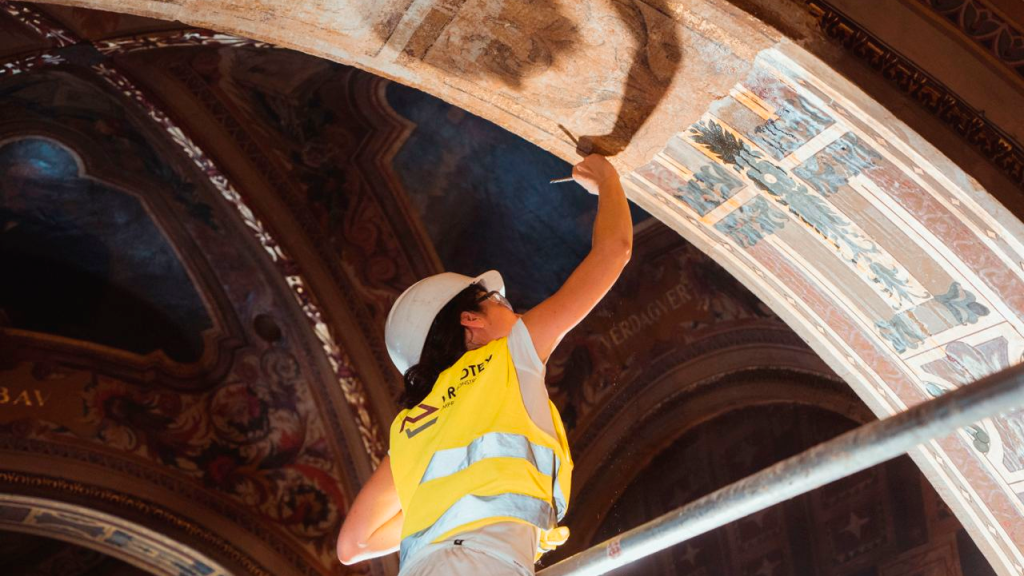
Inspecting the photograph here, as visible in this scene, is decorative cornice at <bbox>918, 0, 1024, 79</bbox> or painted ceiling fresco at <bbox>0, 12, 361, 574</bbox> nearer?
decorative cornice at <bbox>918, 0, 1024, 79</bbox>

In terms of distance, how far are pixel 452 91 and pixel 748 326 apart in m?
5.60

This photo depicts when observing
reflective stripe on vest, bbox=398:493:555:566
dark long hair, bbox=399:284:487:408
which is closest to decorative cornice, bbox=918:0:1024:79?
dark long hair, bbox=399:284:487:408

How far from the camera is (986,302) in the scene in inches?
141

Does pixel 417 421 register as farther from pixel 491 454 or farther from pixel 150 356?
pixel 150 356

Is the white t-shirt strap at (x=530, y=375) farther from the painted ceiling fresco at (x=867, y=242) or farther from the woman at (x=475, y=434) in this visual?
the painted ceiling fresco at (x=867, y=242)

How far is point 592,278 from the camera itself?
287cm

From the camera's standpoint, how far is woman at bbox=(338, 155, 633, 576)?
2402 millimetres

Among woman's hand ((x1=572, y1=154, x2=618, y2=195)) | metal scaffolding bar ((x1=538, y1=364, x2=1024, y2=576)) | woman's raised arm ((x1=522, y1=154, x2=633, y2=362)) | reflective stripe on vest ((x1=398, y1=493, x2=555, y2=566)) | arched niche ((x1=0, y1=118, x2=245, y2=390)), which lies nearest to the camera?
metal scaffolding bar ((x1=538, y1=364, x2=1024, y2=576))

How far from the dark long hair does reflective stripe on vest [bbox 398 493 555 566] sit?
0.40 metres

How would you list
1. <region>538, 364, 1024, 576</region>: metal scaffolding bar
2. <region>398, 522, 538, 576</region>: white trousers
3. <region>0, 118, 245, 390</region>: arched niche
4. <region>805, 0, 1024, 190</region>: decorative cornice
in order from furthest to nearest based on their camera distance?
<region>0, 118, 245, 390</region>: arched niche, <region>805, 0, 1024, 190</region>: decorative cornice, <region>398, 522, 538, 576</region>: white trousers, <region>538, 364, 1024, 576</region>: metal scaffolding bar

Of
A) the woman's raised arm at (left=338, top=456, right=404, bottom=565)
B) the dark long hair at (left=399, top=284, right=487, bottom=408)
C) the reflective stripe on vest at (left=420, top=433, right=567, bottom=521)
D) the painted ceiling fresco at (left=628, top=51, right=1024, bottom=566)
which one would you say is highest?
the painted ceiling fresco at (left=628, top=51, right=1024, bottom=566)

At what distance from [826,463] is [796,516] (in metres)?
6.61

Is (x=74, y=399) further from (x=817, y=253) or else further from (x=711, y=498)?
(x=711, y=498)

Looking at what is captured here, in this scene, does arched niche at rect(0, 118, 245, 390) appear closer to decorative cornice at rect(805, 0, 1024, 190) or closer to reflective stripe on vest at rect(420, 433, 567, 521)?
decorative cornice at rect(805, 0, 1024, 190)
